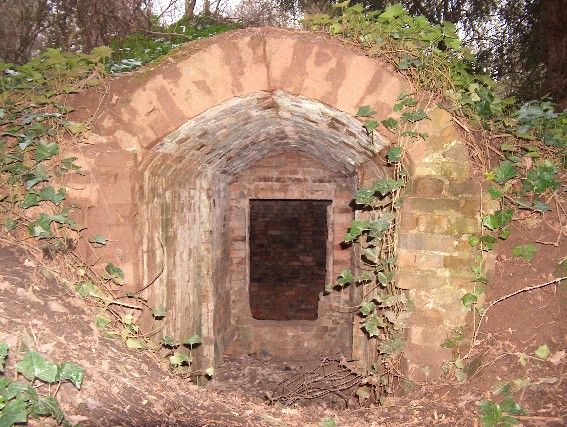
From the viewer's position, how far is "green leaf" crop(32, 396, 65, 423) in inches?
70.6

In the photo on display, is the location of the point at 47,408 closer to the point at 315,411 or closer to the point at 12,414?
the point at 12,414

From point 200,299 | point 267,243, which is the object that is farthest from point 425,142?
point 267,243

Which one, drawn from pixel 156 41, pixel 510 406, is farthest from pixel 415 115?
pixel 156 41

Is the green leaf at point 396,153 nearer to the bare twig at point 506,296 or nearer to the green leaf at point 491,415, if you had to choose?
the bare twig at point 506,296

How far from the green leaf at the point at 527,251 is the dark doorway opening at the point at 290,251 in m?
5.90

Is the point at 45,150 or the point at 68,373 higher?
the point at 45,150

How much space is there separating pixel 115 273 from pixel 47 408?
4.32 ft

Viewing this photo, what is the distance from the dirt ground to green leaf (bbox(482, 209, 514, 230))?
0.17 meters

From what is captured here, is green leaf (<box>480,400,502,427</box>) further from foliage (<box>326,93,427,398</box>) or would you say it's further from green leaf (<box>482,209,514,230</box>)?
green leaf (<box>482,209,514,230</box>)

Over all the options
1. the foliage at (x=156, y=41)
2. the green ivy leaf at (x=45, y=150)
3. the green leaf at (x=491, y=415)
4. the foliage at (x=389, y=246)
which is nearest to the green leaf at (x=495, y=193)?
the foliage at (x=389, y=246)

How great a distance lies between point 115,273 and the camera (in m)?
3.08

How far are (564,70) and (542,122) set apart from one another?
404cm

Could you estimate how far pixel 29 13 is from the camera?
8406mm

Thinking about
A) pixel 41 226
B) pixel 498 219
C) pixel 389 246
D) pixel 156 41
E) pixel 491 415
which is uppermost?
pixel 156 41
